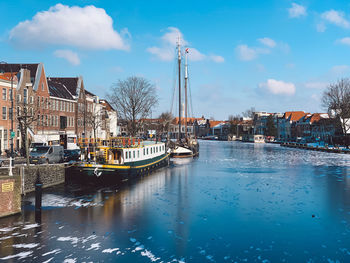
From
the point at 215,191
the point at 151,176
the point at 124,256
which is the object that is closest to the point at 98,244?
the point at 124,256

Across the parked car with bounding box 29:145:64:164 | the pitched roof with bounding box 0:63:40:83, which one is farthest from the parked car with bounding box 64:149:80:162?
the pitched roof with bounding box 0:63:40:83

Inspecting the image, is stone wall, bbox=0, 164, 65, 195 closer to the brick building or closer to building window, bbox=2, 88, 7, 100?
the brick building

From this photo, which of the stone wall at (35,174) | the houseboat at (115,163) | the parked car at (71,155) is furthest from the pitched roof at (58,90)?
the stone wall at (35,174)

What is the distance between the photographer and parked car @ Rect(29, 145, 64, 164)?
36659 millimetres

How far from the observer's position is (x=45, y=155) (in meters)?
37.6

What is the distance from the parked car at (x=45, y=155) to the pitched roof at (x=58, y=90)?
94.6 feet

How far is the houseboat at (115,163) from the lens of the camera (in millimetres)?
32656

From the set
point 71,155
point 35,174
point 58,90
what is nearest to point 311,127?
point 58,90

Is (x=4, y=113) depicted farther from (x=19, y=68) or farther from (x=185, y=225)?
(x=185, y=225)

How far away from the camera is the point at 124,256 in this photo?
597 inches

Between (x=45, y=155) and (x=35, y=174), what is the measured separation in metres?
8.92

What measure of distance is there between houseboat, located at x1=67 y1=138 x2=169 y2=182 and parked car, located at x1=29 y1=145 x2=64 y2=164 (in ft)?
14.5

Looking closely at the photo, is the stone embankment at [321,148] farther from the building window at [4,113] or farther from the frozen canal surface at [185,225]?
the building window at [4,113]

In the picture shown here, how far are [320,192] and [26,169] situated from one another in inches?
970
